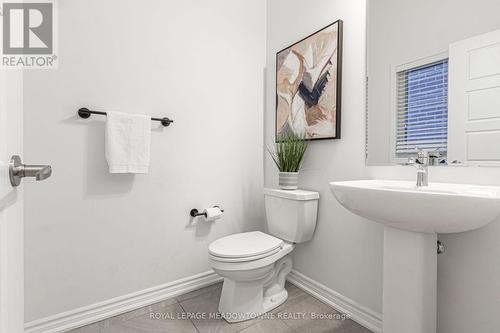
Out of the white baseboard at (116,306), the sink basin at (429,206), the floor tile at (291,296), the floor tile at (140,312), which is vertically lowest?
the floor tile at (140,312)

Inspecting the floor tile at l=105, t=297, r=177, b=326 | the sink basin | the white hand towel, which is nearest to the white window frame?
the sink basin

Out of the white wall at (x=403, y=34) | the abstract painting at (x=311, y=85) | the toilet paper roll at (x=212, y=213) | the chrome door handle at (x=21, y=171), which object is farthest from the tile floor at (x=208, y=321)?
the chrome door handle at (x=21, y=171)

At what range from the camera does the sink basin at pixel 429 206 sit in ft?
2.50

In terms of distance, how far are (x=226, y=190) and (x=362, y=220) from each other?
983 mm

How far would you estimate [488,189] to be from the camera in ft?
3.01

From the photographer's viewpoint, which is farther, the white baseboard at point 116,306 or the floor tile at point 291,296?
the floor tile at point 291,296

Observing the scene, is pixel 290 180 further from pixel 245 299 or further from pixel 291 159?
pixel 245 299

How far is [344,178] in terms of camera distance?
1524 millimetres

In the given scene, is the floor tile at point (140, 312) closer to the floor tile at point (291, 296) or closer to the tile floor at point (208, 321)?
the tile floor at point (208, 321)

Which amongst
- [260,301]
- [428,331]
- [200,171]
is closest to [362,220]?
[428,331]

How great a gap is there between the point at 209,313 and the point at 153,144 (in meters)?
1.11

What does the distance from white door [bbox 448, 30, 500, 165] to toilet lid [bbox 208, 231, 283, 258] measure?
3.29 ft

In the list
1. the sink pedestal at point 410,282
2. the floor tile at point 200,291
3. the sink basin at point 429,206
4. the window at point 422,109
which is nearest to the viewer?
the sink basin at point 429,206

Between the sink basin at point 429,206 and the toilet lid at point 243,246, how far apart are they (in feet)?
1.90
